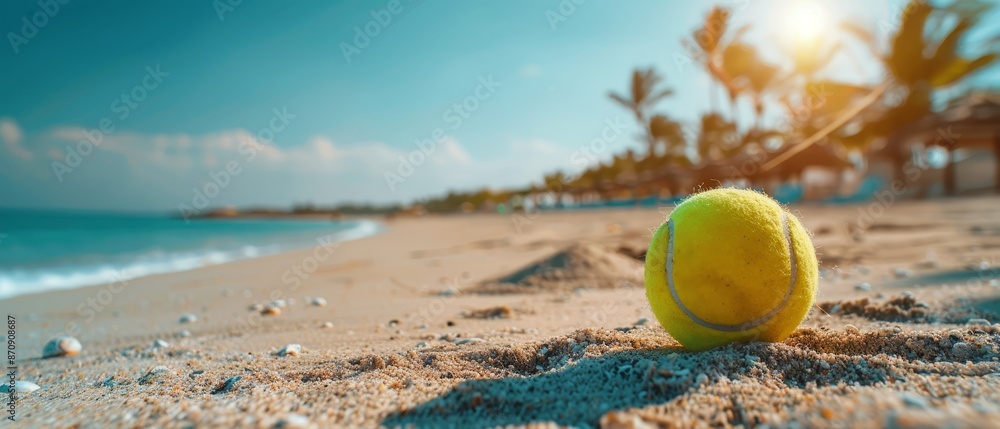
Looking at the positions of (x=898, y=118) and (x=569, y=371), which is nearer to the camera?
(x=569, y=371)

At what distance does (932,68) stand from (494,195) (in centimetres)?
3934

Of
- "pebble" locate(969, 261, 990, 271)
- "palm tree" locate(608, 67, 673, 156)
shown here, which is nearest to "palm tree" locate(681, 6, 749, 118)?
"palm tree" locate(608, 67, 673, 156)

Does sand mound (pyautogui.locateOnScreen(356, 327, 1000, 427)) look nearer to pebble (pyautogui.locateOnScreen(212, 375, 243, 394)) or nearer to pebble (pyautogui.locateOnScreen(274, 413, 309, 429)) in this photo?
pebble (pyautogui.locateOnScreen(274, 413, 309, 429))

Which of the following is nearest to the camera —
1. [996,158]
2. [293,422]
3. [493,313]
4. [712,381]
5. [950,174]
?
[293,422]

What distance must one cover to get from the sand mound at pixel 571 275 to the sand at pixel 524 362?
0.04 meters

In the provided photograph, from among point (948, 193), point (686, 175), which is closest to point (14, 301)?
point (686, 175)

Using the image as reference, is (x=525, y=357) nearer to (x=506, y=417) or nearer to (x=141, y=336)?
(x=506, y=417)

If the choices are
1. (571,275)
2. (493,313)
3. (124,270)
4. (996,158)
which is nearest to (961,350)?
(493,313)

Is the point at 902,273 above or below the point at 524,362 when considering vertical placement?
below

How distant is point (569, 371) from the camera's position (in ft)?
6.57

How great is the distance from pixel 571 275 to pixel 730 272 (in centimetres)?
334

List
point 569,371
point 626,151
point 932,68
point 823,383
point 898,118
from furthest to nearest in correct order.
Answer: point 626,151 → point 898,118 → point 932,68 → point 569,371 → point 823,383

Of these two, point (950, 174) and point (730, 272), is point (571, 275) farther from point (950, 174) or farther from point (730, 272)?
point (950, 174)

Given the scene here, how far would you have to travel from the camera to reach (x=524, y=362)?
231 cm
